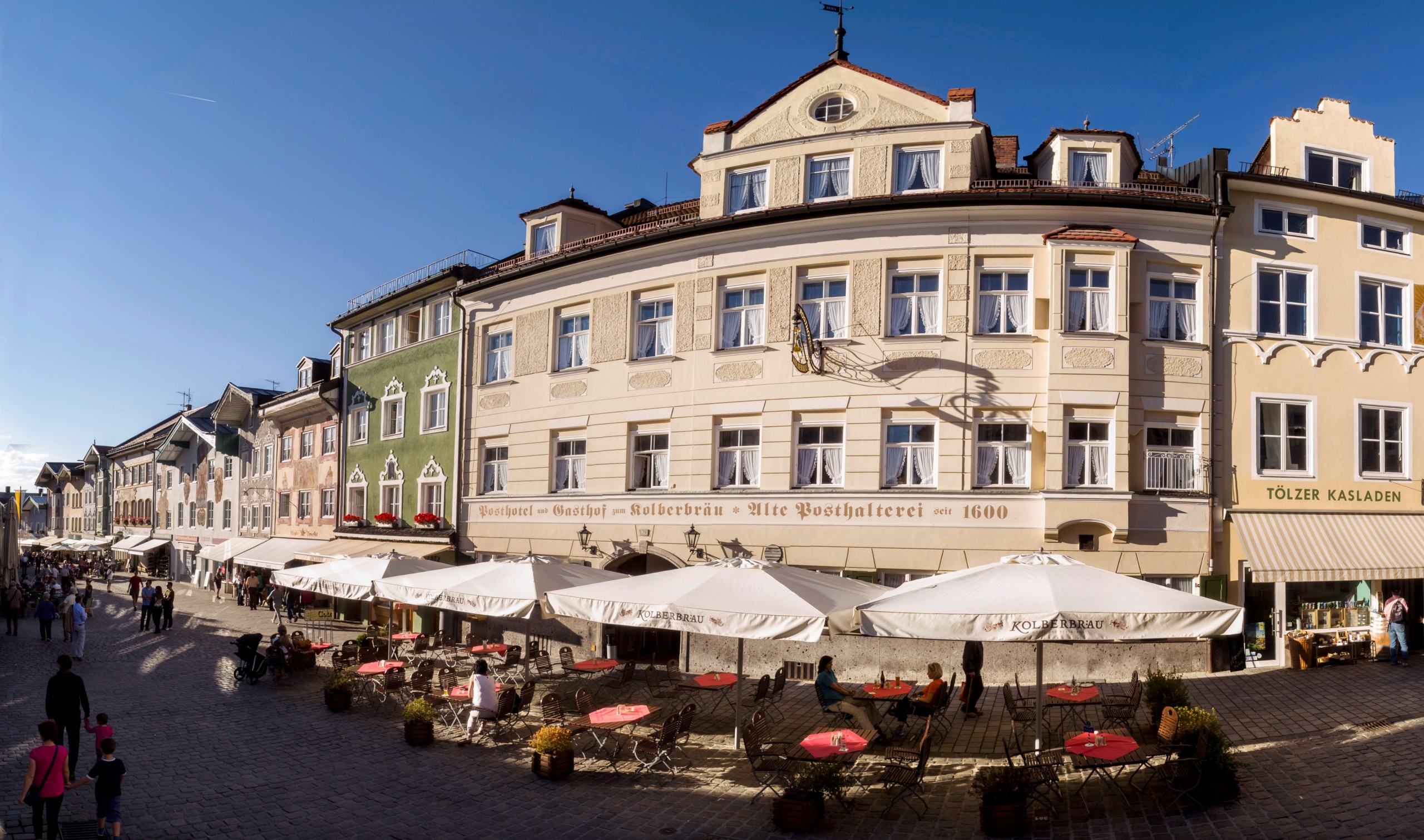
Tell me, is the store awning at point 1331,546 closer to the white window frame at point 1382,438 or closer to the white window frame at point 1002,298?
the white window frame at point 1382,438

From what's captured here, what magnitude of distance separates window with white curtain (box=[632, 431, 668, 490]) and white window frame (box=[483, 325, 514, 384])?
20.0ft

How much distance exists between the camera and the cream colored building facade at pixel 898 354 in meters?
19.5

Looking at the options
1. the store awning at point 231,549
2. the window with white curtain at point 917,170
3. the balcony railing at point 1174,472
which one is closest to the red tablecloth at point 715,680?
the balcony railing at point 1174,472

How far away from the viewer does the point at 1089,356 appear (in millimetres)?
19516

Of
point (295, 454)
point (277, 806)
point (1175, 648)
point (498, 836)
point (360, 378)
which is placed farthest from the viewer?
point (295, 454)

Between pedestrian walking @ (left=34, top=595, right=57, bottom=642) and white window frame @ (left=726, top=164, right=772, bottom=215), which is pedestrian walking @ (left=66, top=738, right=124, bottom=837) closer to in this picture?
white window frame @ (left=726, top=164, right=772, bottom=215)

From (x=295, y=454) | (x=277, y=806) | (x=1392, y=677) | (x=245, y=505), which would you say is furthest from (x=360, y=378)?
(x=1392, y=677)

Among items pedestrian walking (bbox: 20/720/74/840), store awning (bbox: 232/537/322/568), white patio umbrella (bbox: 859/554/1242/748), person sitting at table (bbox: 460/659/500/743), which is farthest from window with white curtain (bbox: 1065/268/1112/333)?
store awning (bbox: 232/537/322/568)

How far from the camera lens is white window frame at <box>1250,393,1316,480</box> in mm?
20062

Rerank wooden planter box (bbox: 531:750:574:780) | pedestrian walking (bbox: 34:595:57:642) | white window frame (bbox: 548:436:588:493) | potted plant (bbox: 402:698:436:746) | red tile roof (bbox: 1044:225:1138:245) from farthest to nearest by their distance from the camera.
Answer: pedestrian walking (bbox: 34:595:57:642), white window frame (bbox: 548:436:588:493), red tile roof (bbox: 1044:225:1138:245), potted plant (bbox: 402:698:436:746), wooden planter box (bbox: 531:750:574:780)

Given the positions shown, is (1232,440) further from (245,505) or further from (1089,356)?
(245,505)

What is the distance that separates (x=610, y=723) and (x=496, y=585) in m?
4.17

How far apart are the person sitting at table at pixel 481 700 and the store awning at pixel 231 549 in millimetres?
28734

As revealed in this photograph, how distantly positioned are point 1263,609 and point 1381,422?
5.54 m
